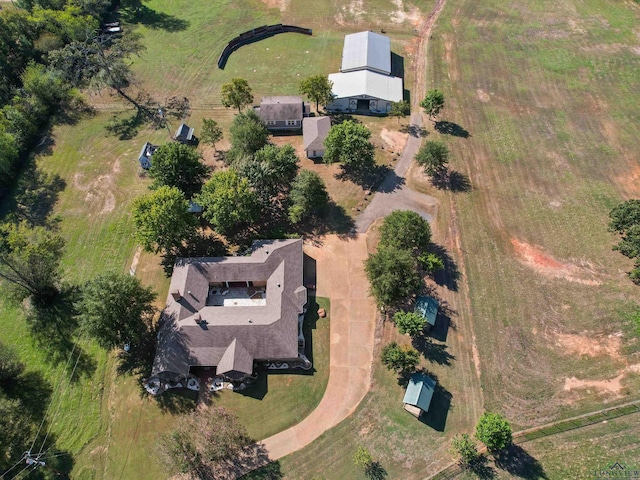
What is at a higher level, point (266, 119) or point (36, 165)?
point (266, 119)

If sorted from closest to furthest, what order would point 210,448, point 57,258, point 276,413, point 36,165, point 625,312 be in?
1. point 210,448
2. point 276,413
3. point 625,312
4. point 57,258
5. point 36,165

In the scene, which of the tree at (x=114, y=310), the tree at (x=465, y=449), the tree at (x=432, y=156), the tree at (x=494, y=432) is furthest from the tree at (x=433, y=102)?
the tree at (x=114, y=310)

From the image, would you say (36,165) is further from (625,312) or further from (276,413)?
(625,312)

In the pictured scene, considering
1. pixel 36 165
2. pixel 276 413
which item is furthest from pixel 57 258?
pixel 276 413

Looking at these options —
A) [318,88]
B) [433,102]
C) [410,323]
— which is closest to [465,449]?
[410,323]

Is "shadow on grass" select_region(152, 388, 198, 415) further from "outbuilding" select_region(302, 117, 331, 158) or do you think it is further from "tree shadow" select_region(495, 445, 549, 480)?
"outbuilding" select_region(302, 117, 331, 158)

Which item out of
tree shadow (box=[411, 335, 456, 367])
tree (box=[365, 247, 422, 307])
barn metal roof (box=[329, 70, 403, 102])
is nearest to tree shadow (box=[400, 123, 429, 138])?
barn metal roof (box=[329, 70, 403, 102])

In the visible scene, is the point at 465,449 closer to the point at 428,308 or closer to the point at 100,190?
the point at 428,308
